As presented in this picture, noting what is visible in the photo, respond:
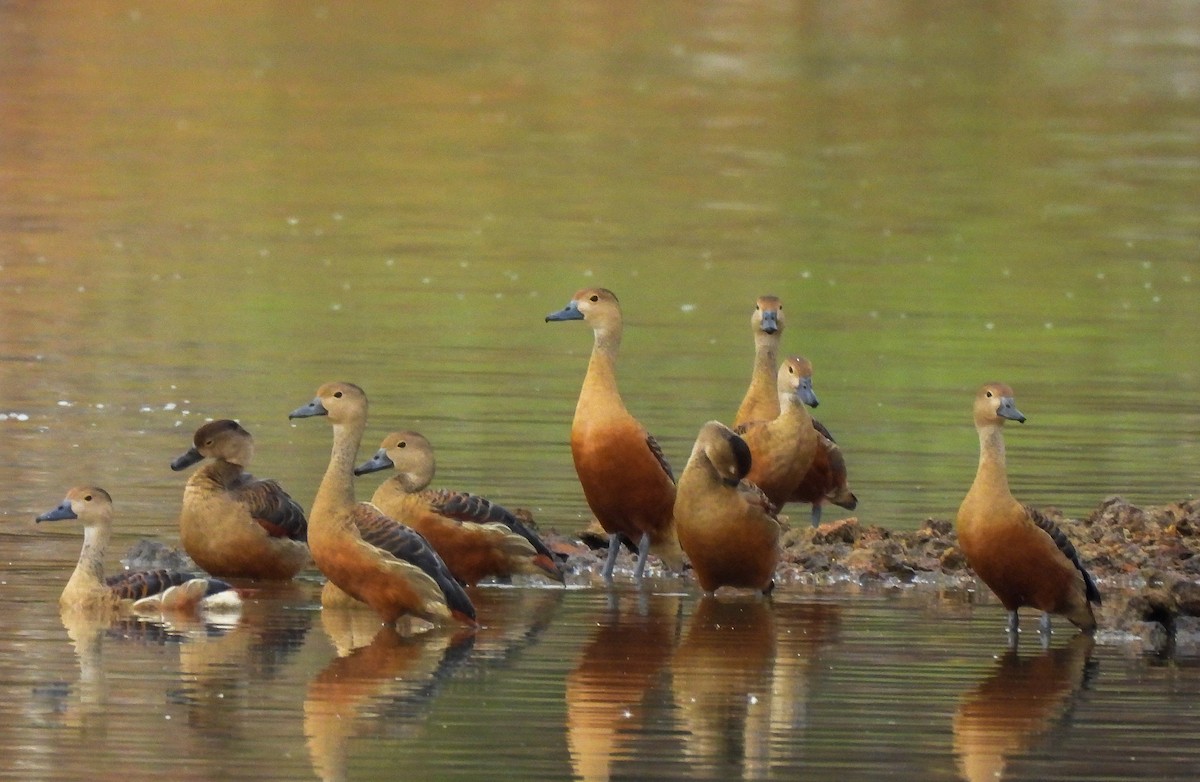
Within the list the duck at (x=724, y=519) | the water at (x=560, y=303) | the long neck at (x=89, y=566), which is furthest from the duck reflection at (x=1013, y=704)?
the long neck at (x=89, y=566)

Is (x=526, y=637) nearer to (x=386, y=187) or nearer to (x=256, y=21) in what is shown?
(x=386, y=187)

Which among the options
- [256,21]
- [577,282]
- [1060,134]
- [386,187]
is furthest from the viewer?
[256,21]

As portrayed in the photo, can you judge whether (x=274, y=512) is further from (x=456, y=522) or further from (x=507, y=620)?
(x=507, y=620)

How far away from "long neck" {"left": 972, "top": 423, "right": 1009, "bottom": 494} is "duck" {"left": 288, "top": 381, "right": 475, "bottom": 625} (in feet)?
7.51

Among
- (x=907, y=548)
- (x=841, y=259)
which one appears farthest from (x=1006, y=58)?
(x=907, y=548)

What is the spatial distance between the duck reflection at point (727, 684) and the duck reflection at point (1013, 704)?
2.40 ft

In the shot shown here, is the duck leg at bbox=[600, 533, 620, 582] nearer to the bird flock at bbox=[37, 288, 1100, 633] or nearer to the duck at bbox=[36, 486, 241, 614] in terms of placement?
the bird flock at bbox=[37, 288, 1100, 633]

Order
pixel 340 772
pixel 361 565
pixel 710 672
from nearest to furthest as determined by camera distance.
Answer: pixel 340 772
pixel 710 672
pixel 361 565

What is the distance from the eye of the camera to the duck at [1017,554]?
1164 centimetres

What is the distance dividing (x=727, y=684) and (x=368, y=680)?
1390 millimetres

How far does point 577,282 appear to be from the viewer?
24234 mm

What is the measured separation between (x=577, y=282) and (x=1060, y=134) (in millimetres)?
16142

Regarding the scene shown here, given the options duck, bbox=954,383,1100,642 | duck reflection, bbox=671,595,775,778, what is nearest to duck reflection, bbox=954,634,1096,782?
duck, bbox=954,383,1100,642

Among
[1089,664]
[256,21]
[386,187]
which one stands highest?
[256,21]
